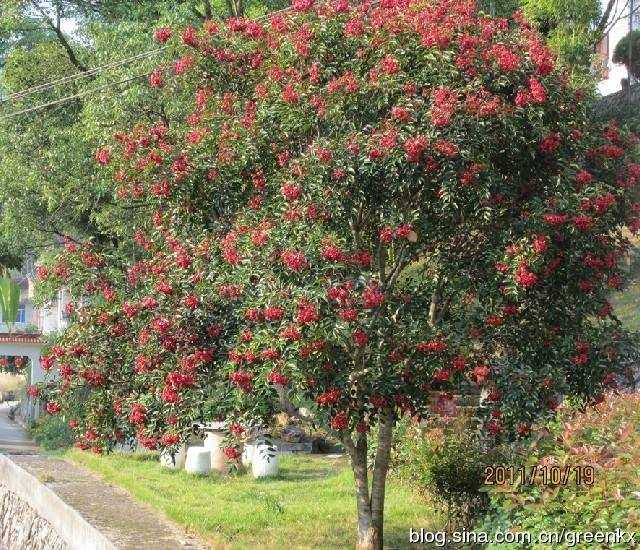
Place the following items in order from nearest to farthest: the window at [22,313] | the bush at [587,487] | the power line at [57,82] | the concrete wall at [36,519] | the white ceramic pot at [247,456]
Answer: the bush at [587,487] < the concrete wall at [36,519] < the white ceramic pot at [247,456] < the power line at [57,82] < the window at [22,313]

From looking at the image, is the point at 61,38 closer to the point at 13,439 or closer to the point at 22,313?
the point at 13,439

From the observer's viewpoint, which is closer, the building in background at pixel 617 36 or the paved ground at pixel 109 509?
the paved ground at pixel 109 509

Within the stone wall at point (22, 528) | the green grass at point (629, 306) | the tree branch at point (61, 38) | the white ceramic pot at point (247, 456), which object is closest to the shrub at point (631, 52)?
the green grass at point (629, 306)

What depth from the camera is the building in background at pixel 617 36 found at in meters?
30.3

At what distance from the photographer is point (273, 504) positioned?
13.8m

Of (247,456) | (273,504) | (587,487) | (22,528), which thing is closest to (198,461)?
(247,456)

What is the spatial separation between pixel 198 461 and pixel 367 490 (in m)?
8.18

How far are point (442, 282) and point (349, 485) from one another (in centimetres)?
691

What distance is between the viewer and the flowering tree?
27.5 ft

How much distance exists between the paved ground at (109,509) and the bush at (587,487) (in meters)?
4.40

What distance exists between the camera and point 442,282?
965 centimetres

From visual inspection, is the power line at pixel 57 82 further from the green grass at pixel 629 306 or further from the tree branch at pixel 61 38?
the green grass at pixel 629 306

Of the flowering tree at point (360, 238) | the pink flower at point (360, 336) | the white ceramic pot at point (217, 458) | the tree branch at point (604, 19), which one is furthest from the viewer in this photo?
the tree branch at point (604, 19)

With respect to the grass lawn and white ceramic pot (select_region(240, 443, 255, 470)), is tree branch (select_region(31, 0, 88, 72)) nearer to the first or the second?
the grass lawn
